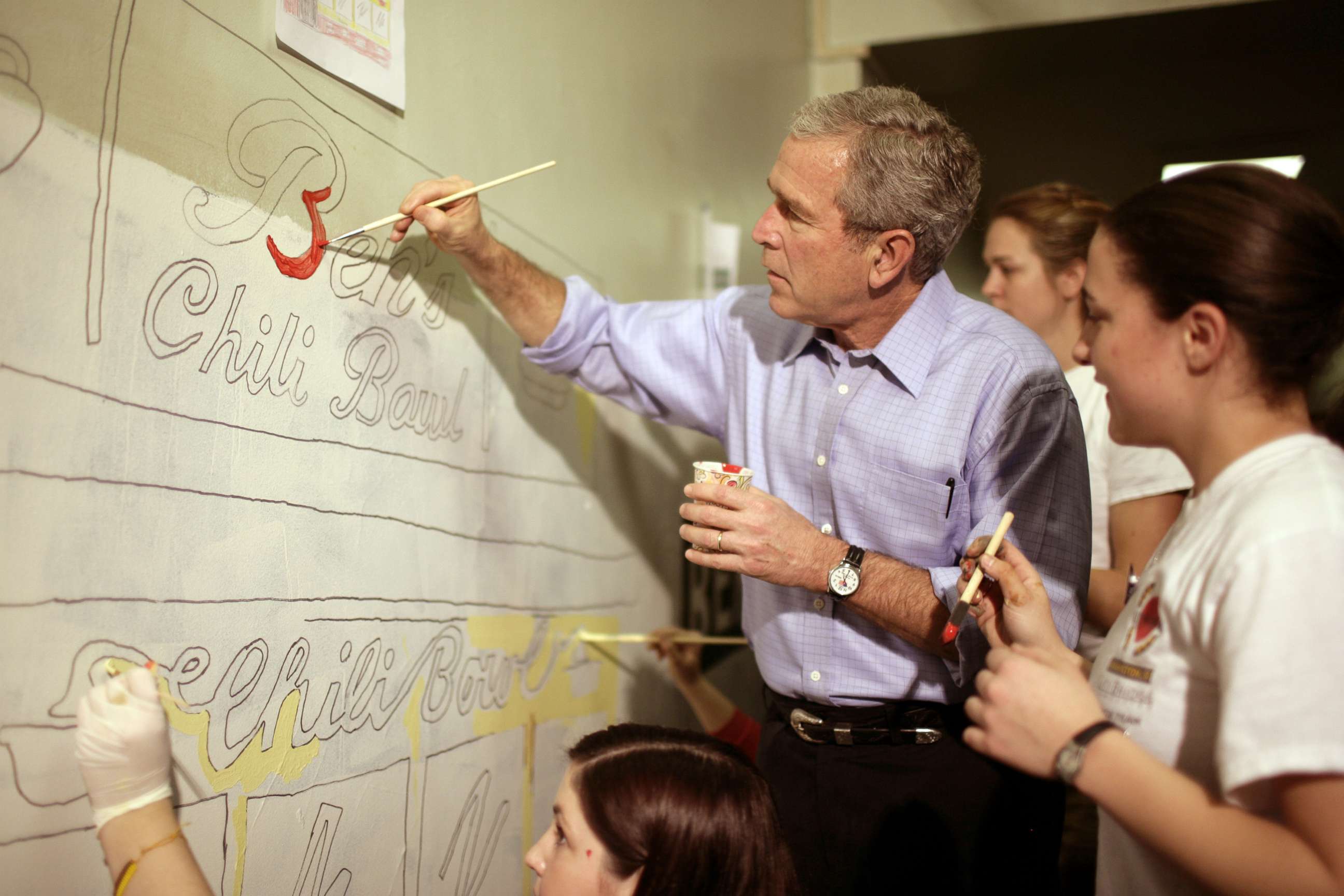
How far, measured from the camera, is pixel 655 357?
5.78 feet

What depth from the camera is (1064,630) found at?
1.40 meters

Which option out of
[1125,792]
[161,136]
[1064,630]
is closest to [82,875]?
[161,136]

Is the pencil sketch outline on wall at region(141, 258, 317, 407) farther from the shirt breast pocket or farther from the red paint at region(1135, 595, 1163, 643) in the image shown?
the red paint at region(1135, 595, 1163, 643)

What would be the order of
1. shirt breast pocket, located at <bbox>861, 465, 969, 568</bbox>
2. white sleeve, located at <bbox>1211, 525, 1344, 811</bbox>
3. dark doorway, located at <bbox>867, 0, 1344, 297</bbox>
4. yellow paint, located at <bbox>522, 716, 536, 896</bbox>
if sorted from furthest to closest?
dark doorway, located at <bbox>867, 0, 1344, 297</bbox> < yellow paint, located at <bbox>522, 716, 536, 896</bbox> < shirt breast pocket, located at <bbox>861, 465, 969, 568</bbox> < white sleeve, located at <bbox>1211, 525, 1344, 811</bbox>

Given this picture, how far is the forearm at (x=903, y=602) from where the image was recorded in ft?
4.60

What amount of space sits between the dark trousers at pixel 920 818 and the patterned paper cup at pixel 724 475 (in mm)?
430

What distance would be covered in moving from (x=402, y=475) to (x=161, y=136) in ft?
1.76

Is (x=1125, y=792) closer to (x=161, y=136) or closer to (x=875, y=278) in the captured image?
(x=875, y=278)

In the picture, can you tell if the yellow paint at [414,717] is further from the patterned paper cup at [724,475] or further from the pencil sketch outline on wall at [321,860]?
the patterned paper cup at [724,475]

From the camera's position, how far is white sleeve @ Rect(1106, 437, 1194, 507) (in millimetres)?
1803

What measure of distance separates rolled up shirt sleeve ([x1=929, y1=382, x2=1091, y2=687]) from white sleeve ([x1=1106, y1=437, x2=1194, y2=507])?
39 cm

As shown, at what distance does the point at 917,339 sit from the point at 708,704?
1040mm

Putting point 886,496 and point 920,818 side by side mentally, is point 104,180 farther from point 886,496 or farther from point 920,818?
point 920,818

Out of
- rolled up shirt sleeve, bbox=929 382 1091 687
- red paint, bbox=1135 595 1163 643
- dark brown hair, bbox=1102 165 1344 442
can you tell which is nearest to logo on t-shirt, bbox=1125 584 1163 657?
red paint, bbox=1135 595 1163 643
